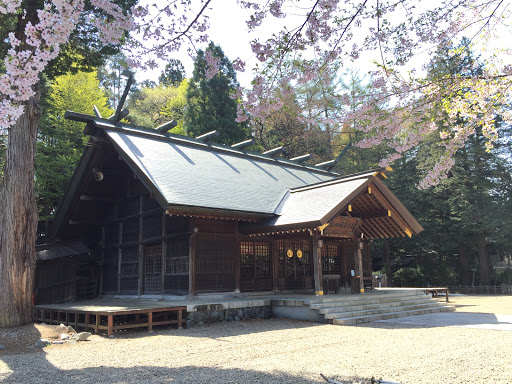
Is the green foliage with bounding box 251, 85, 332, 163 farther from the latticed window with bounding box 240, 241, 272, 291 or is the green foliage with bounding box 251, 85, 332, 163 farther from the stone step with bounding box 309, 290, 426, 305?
the stone step with bounding box 309, 290, 426, 305

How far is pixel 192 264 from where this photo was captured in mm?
11578

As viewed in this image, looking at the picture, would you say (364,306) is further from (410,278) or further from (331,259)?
(410,278)

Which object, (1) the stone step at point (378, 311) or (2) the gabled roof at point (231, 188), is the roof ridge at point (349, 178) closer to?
(2) the gabled roof at point (231, 188)

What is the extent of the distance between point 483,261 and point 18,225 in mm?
24546

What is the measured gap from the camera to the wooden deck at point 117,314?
9.40 metres

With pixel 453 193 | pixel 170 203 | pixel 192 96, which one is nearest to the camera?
pixel 170 203

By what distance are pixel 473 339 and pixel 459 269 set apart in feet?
68.1

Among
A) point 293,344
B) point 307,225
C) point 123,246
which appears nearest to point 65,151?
point 123,246

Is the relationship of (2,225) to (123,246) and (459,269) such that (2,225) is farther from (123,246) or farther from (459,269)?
(459,269)

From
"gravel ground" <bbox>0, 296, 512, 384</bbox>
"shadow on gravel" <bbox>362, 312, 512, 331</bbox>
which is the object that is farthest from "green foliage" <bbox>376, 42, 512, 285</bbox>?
"gravel ground" <bbox>0, 296, 512, 384</bbox>

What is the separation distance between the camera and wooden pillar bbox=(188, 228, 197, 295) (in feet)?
37.6

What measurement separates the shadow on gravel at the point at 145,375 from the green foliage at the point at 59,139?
52.8ft

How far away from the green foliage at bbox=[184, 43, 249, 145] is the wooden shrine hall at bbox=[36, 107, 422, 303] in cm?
1048

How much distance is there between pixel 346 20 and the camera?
5168mm
